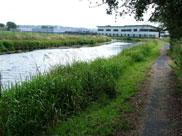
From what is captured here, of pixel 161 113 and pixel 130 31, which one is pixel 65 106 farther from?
pixel 130 31

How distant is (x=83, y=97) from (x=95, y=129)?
1.83 m

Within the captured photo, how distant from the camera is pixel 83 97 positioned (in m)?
6.57

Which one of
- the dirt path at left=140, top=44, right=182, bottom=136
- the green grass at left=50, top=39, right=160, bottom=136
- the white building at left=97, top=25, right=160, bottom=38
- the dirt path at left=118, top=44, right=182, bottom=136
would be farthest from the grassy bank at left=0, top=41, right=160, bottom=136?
the white building at left=97, top=25, right=160, bottom=38

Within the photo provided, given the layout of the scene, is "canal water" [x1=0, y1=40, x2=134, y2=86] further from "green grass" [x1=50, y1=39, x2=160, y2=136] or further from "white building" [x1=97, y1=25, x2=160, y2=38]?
"white building" [x1=97, y1=25, x2=160, y2=38]

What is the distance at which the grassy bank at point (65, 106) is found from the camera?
4543mm

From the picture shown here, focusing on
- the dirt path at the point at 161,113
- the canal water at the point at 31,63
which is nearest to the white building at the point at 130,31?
the canal water at the point at 31,63

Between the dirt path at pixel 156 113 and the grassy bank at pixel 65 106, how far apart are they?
0.35 meters

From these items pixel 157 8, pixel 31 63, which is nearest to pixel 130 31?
pixel 31 63

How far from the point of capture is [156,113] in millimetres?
5852

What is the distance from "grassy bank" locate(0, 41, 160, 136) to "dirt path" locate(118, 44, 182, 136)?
0.35 meters

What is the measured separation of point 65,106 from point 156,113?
2863 mm

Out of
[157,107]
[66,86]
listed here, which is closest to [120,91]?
[157,107]

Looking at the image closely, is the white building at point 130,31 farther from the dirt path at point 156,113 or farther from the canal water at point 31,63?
the dirt path at point 156,113

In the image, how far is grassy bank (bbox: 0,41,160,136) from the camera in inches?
179
